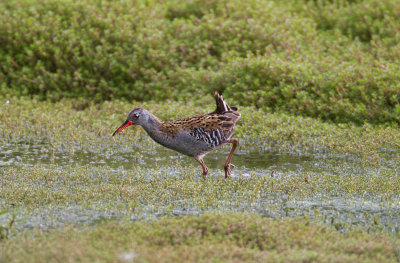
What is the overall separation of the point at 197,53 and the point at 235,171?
5363mm

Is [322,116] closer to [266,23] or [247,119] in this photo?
[247,119]

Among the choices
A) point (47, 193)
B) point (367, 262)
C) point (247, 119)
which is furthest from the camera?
point (247, 119)

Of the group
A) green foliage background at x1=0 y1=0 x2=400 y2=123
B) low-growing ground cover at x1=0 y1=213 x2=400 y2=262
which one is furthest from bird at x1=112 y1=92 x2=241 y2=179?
green foliage background at x1=0 y1=0 x2=400 y2=123

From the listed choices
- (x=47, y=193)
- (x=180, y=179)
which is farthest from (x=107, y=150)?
(x=47, y=193)

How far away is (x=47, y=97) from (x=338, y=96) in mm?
6466

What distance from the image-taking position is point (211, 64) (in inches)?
552

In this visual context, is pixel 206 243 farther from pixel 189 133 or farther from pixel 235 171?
pixel 235 171

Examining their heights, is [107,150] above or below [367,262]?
below

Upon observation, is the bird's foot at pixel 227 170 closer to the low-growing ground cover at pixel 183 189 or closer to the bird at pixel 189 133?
the bird at pixel 189 133

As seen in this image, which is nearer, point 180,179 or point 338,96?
point 180,179

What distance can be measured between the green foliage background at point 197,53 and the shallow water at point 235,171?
231 cm

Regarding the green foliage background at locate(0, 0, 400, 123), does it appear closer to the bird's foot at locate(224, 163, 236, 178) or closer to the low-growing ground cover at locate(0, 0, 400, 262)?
the low-growing ground cover at locate(0, 0, 400, 262)

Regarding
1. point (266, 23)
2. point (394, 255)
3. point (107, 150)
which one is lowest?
point (107, 150)

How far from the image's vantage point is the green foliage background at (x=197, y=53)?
12.5 m
